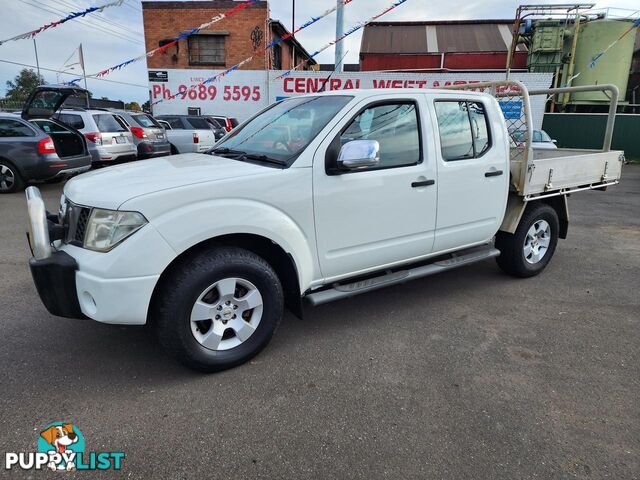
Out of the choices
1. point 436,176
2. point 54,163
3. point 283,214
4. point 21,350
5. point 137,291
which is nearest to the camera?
point 137,291

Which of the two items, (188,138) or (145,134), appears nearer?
(145,134)

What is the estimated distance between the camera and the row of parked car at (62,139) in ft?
27.9

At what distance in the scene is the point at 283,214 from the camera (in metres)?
2.87

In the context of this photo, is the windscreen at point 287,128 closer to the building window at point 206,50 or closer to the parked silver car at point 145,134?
the parked silver car at point 145,134

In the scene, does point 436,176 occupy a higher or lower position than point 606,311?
higher

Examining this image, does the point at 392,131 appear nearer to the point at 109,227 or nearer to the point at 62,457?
the point at 109,227

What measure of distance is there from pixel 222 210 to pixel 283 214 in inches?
16.9

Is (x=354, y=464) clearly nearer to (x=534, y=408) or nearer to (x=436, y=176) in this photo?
(x=534, y=408)

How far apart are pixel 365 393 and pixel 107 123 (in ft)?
32.8

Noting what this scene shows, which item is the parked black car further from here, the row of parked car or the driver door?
the driver door

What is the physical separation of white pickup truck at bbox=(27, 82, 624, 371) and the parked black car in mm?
6561

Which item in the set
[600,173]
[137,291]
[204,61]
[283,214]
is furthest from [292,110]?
[204,61]

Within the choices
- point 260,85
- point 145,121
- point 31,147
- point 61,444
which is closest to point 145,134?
point 145,121

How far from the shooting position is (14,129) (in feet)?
28.2
